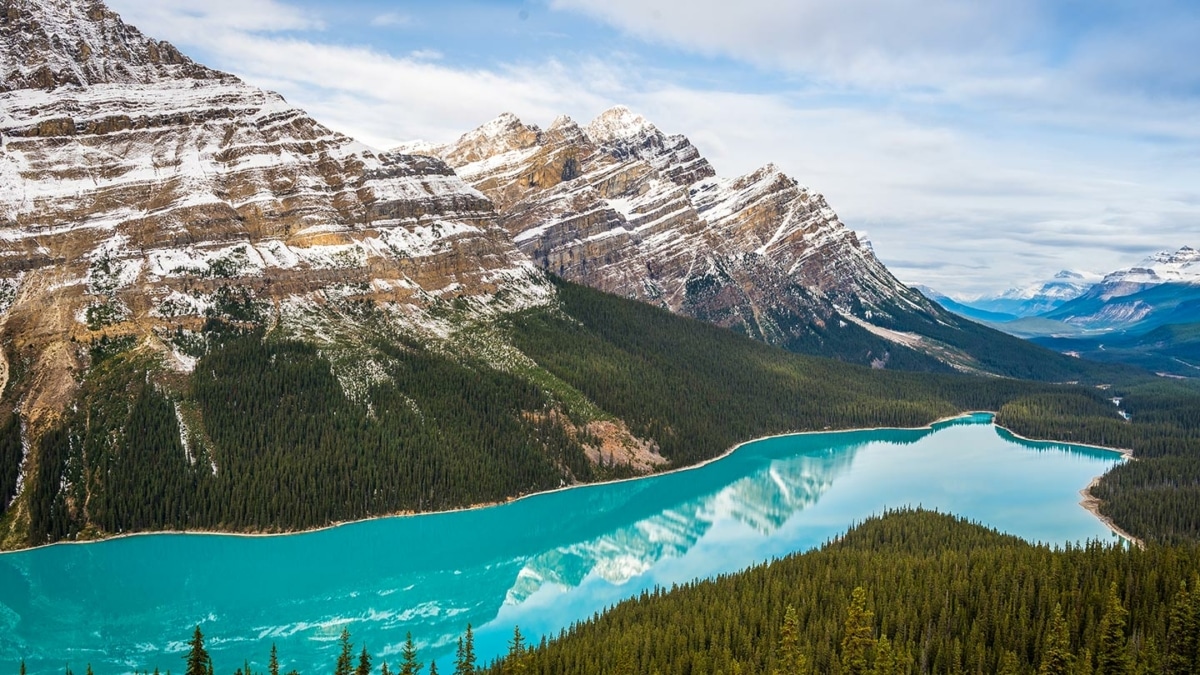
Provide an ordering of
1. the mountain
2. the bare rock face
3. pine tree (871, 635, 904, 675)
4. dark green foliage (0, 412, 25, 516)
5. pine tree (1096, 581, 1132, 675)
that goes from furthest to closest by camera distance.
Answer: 1. the bare rock face
2. the mountain
3. dark green foliage (0, 412, 25, 516)
4. pine tree (871, 635, 904, 675)
5. pine tree (1096, 581, 1132, 675)

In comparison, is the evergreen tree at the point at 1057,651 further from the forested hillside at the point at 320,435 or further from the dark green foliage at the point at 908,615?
the forested hillside at the point at 320,435

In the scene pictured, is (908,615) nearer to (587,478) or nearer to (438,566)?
(438,566)

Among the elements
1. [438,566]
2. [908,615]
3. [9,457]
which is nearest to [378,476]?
[438,566]

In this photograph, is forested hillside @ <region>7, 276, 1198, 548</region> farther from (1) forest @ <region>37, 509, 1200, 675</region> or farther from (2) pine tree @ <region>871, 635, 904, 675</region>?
(2) pine tree @ <region>871, 635, 904, 675</region>

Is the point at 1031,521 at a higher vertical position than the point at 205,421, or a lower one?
lower

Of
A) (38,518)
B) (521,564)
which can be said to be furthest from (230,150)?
(521,564)

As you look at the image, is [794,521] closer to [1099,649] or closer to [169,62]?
[1099,649]

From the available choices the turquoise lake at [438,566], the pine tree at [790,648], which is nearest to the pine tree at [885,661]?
the pine tree at [790,648]

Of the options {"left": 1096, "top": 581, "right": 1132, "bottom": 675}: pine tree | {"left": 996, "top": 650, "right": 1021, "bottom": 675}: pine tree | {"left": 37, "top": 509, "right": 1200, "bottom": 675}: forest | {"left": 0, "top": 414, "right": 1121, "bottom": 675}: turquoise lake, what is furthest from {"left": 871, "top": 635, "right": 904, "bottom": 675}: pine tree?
{"left": 0, "top": 414, "right": 1121, "bottom": 675}: turquoise lake
